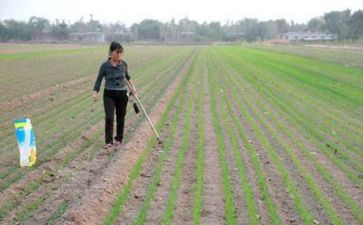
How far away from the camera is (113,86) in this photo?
9.45m

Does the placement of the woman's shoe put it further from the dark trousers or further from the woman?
the dark trousers

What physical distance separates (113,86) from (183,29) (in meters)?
182

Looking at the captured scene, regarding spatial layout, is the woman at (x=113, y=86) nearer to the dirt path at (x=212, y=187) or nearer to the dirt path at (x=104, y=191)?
the dirt path at (x=104, y=191)

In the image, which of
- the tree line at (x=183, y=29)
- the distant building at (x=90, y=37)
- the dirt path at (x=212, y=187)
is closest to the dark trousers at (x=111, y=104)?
the dirt path at (x=212, y=187)

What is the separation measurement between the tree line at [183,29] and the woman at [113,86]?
10310cm

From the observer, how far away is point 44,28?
14438 cm

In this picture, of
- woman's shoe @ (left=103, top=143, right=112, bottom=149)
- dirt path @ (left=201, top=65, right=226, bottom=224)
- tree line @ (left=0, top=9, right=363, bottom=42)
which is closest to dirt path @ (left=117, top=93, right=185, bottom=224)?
dirt path @ (left=201, top=65, right=226, bottom=224)

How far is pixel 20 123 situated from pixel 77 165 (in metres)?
1.19

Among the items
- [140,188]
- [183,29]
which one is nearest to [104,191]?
[140,188]

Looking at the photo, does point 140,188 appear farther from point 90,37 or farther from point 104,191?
point 90,37

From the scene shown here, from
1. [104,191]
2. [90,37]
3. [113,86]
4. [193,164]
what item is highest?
[113,86]

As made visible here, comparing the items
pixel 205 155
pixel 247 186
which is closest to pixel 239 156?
pixel 205 155

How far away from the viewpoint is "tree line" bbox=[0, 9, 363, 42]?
117m

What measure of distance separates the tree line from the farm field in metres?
98.1
